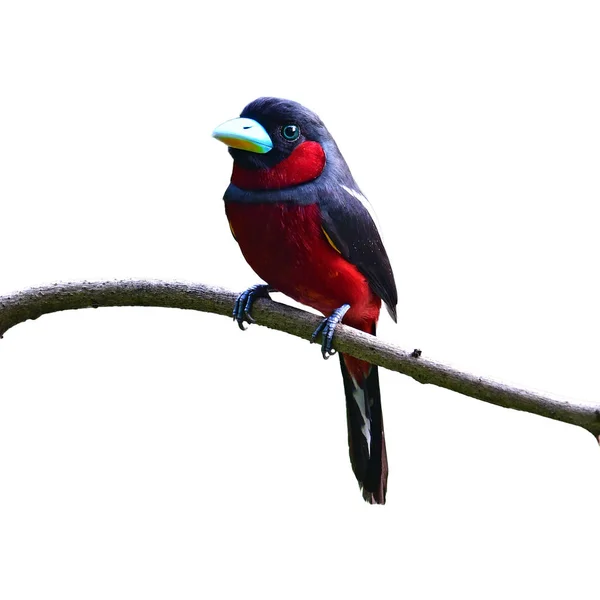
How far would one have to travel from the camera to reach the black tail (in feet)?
10.6

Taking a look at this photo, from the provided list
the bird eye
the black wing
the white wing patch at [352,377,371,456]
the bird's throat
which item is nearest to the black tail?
the white wing patch at [352,377,371,456]

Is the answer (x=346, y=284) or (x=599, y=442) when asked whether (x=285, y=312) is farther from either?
(x=599, y=442)

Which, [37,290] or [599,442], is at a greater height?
[37,290]

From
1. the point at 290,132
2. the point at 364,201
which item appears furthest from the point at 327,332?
the point at 290,132

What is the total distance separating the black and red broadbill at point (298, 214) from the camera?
2.88 m

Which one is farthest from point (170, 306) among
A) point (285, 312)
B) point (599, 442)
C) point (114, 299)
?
point (599, 442)

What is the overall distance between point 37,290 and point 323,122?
112 cm

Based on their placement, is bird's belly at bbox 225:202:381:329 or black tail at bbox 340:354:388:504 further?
black tail at bbox 340:354:388:504

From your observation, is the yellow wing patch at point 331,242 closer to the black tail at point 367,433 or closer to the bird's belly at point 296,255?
the bird's belly at point 296,255

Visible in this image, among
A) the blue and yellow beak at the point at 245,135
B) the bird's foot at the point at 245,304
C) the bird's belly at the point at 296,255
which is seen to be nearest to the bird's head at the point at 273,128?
the blue and yellow beak at the point at 245,135

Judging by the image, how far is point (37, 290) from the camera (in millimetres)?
2982

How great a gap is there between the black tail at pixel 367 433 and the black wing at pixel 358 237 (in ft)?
1.00

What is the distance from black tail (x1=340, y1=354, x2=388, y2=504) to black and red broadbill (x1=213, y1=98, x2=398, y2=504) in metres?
0.33

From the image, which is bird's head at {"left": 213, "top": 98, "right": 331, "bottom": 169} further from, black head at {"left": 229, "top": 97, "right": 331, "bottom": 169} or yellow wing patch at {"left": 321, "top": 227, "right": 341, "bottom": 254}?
yellow wing patch at {"left": 321, "top": 227, "right": 341, "bottom": 254}
